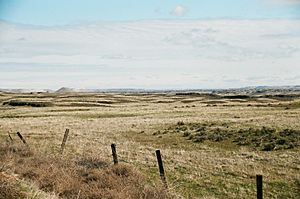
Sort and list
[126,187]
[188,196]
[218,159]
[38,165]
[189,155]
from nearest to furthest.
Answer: [126,187] < [38,165] < [188,196] < [218,159] < [189,155]

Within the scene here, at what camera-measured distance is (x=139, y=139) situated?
112 ft

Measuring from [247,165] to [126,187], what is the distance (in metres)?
11.7

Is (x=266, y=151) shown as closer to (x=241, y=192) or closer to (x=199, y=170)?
(x=199, y=170)

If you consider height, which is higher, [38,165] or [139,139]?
[38,165]

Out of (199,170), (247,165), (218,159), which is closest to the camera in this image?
(199,170)

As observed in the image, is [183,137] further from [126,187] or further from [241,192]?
[126,187]

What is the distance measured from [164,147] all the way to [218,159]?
7.23 meters

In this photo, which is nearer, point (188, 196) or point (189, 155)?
point (188, 196)

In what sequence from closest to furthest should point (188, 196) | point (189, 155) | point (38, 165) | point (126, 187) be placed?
point (126, 187)
point (38, 165)
point (188, 196)
point (189, 155)

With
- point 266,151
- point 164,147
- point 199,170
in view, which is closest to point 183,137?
point 164,147

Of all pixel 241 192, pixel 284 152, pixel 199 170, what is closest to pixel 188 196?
pixel 241 192

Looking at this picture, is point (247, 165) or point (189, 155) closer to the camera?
point (247, 165)

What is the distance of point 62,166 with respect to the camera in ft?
42.5

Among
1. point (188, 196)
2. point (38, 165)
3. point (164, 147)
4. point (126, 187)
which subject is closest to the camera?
point (126, 187)
